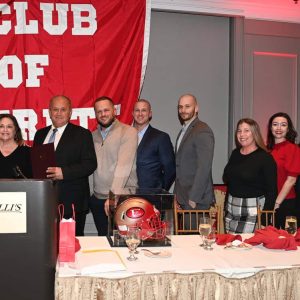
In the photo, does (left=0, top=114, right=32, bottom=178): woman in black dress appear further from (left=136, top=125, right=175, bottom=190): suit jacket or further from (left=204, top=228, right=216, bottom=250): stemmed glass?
(left=204, top=228, right=216, bottom=250): stemmed glass

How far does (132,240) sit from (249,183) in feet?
4.39

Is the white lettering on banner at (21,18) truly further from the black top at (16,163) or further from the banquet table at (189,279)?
the banquet table at (189,279)

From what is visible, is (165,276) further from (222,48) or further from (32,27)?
(222,48)

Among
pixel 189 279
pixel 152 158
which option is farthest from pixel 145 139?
pixel 189 279

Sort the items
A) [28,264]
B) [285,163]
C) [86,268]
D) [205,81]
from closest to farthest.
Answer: [28,264] → [86,268] → [285,163] → [205,81]

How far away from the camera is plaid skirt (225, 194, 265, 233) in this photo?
9.88ft

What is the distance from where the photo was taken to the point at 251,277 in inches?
74.3

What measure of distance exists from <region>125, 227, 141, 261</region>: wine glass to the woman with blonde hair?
1.19m

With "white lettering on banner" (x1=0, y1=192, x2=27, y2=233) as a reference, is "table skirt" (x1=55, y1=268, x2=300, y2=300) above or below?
below

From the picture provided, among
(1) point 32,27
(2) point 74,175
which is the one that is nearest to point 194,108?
(2) point 74,175

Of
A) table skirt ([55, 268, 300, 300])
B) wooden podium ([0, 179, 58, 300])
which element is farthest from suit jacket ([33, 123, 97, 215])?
wooden podium ([0, 179, 58, 300])

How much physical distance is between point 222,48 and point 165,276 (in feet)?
10.4

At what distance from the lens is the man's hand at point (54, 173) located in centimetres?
309

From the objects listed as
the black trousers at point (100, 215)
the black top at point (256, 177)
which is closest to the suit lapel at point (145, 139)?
the black trousers at point (100, 215)
